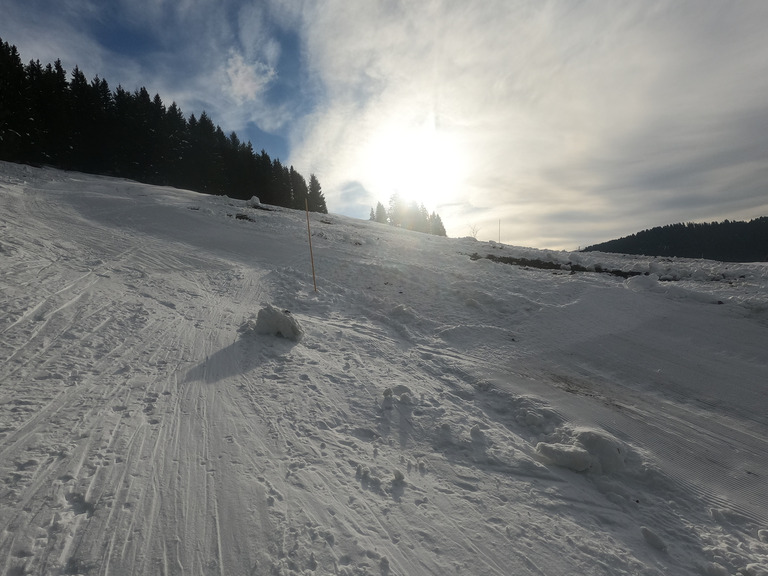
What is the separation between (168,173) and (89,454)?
5724 cm

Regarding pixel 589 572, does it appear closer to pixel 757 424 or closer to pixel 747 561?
pixel 747 561

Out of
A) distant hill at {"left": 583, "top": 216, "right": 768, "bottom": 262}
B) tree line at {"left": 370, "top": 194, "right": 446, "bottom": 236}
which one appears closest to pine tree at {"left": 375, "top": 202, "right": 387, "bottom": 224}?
tree line at {"left": 370, "top": 194, "right": 446, "bottom": 236}

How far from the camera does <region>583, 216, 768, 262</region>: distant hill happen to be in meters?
111

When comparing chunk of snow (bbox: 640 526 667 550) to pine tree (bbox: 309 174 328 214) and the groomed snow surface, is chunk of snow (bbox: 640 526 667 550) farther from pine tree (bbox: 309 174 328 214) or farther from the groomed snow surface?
pine tree (bbox: 309 174 328 214)

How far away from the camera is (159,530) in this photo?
302 centimetres

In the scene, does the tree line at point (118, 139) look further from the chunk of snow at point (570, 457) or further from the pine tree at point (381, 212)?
the chunk of snow at point (570, 457)

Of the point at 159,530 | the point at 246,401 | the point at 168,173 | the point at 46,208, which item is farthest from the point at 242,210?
the point at 168,173

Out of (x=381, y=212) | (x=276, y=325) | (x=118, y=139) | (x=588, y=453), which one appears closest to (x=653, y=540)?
(x=588, y=453)

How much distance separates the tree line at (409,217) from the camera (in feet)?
253

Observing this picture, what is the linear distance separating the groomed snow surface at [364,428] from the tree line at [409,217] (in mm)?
65670

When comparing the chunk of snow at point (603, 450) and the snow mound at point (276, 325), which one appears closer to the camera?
the chunk of snow at point (603, 450)

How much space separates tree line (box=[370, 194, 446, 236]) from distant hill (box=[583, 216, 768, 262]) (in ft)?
201

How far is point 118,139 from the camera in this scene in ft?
154

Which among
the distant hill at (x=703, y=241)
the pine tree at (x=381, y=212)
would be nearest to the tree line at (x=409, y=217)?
the pine tree at (x=381, y=212)
